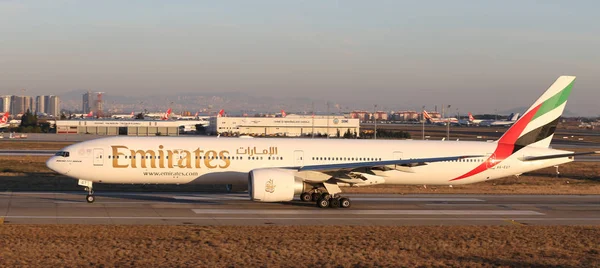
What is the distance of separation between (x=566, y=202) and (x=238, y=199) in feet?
56.7

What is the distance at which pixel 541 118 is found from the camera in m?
35.3

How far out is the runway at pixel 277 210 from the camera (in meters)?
26.7

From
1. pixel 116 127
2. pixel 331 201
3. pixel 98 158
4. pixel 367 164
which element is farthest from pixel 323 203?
pixel 116 127

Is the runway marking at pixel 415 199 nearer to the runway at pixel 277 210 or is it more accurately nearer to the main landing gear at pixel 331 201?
the runway at pixel 277 210

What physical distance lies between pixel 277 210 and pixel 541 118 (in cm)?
1498

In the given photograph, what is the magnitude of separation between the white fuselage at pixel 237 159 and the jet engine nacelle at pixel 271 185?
112 centimetres

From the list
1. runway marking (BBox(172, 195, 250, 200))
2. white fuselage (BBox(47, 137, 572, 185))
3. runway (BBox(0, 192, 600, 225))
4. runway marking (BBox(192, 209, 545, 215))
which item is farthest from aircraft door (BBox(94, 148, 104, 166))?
runway marking (BBox(192, 209, 545, 215))

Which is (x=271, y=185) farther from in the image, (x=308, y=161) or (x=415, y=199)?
(x=415, y=199)

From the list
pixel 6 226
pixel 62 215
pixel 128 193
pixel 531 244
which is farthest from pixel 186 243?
pixel 128 193

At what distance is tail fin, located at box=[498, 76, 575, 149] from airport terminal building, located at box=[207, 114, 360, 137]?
83.0 metres

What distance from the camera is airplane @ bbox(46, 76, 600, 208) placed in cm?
3103

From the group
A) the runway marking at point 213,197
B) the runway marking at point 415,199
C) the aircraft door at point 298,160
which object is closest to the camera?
the aircraft door at point 298,160

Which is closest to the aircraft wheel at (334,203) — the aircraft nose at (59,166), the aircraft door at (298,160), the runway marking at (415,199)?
the aircraft door at (298,160)

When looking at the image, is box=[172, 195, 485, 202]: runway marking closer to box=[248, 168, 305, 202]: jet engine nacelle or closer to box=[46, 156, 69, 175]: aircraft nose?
box=[248, 168, 305, 202]: jet engine nacelle
